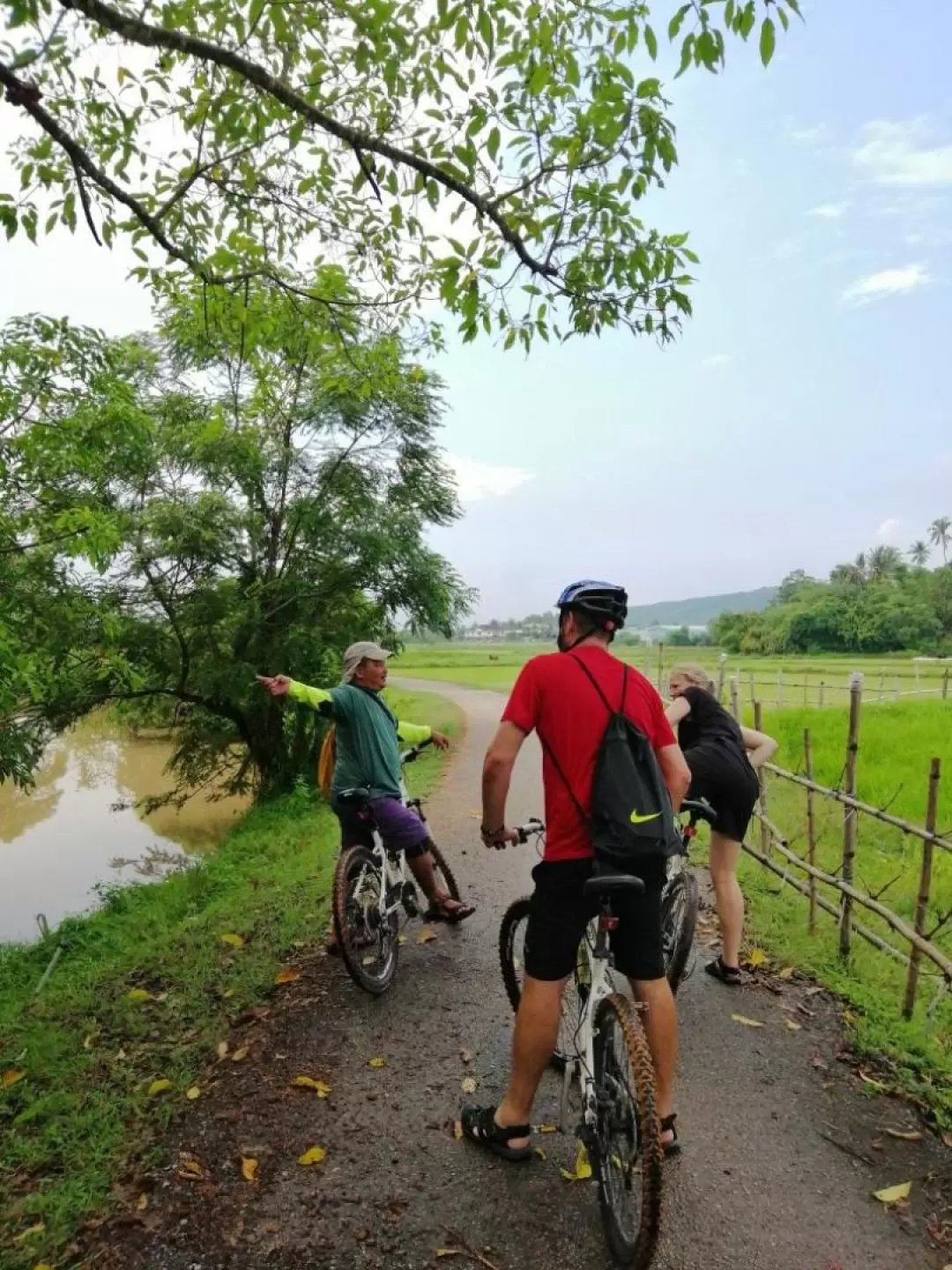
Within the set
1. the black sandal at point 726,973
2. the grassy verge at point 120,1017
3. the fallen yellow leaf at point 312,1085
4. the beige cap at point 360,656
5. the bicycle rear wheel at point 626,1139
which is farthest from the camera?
the beige cap at point 360,656

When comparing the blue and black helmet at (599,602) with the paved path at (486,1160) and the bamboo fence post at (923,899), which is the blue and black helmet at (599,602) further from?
the bamboo fence post at (923,899)

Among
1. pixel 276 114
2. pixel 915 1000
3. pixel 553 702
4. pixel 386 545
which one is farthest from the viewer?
pixel 386 545

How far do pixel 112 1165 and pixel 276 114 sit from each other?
4803mm

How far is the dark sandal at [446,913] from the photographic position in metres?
5.32

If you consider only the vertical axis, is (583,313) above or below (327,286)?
A: below

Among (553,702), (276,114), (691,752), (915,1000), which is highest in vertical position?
(276,114)

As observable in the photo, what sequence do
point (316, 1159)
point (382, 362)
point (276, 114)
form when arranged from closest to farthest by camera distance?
1. point (316, 1159)
2. point (276, 114)
3. point (382, 362)

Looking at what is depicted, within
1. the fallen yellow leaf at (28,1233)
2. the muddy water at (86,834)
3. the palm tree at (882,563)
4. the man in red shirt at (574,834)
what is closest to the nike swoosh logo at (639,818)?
the man in red shirt at (574,834)

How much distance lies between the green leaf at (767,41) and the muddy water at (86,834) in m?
11.2

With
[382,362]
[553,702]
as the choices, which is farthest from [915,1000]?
[382,362]

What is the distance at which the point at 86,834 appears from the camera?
14.6 m

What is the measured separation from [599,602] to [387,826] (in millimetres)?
2322

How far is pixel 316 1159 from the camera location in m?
3.05

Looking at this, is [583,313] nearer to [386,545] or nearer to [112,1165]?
[112,1165]
